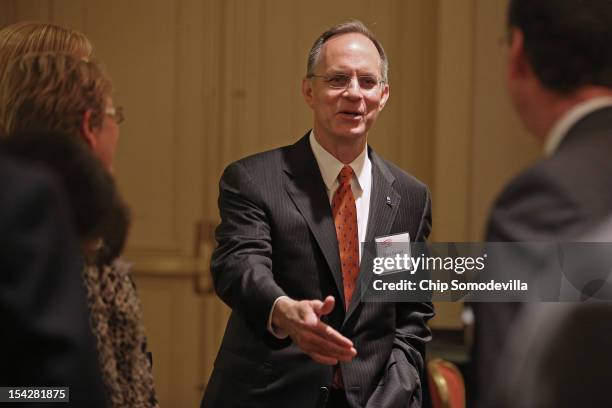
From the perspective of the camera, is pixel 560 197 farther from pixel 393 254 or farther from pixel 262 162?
pixel 262 162

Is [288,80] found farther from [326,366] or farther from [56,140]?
[56,140]

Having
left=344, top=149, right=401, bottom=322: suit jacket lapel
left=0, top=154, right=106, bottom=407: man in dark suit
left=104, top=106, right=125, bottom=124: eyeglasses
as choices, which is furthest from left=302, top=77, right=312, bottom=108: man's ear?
left=0, top=154, right=106, bottom=407: man in dark suit

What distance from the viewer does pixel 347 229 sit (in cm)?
206

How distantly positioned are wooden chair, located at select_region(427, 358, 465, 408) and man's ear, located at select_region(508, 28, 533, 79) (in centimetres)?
99

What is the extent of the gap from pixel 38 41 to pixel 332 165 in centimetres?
82

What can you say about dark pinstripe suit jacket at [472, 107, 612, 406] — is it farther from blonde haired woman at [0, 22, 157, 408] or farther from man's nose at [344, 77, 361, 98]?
man's nose at [344, 77, 361, 98]

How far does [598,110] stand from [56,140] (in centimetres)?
81

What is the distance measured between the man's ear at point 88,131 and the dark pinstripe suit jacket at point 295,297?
631 mm

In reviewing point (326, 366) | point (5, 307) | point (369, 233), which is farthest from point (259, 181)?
point (5, 307)

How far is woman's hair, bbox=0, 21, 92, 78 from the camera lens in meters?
1.50

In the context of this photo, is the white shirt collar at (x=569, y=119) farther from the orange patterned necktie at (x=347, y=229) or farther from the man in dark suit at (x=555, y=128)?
the orange patterned necktie at (x=347, y=229)

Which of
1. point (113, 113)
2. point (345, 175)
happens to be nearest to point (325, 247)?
point (345, 175)

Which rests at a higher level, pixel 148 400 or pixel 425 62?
pixel 425 62

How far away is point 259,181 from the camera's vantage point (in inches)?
81.8
